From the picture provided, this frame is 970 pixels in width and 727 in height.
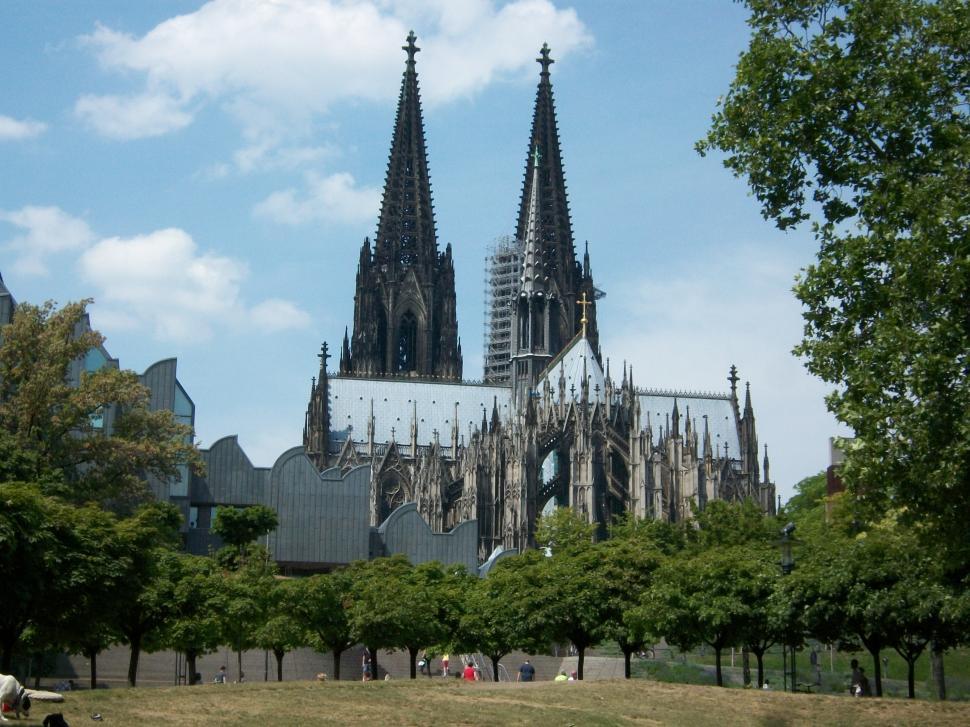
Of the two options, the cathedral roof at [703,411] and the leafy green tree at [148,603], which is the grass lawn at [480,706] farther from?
the cathedral roof at [703,411]

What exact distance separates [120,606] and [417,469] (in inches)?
3053

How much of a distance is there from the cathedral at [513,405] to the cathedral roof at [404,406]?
0.43ft

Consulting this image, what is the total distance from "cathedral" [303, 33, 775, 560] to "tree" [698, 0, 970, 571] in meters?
57.9

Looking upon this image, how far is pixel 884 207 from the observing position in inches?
947

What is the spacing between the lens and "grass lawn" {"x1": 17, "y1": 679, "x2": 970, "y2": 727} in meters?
25.5

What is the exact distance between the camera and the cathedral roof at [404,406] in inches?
4756

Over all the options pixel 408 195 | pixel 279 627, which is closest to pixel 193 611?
pixel 279 627

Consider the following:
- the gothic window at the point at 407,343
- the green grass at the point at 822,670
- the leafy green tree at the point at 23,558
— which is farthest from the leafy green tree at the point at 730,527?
the gothic window at the point at 407,343

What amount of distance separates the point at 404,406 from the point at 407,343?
486 inches

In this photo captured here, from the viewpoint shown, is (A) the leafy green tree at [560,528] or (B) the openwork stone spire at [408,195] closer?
(A) the leafy green tree at [560,528]

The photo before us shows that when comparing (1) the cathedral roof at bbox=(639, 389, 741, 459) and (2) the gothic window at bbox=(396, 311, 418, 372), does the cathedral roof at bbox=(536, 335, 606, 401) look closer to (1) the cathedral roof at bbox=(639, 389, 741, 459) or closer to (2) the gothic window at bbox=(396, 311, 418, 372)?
(1) the cathedral roof at bbox=(639, 389, 741, 459)

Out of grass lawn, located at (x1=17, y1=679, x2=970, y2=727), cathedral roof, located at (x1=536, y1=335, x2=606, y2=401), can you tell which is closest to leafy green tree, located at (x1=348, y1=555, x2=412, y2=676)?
grass lawn, located at (x1=17, y1=679, x2=970, y2=727)

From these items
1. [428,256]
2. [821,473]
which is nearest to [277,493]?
[821,473]

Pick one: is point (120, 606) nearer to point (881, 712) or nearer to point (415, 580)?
point (881, 712)
